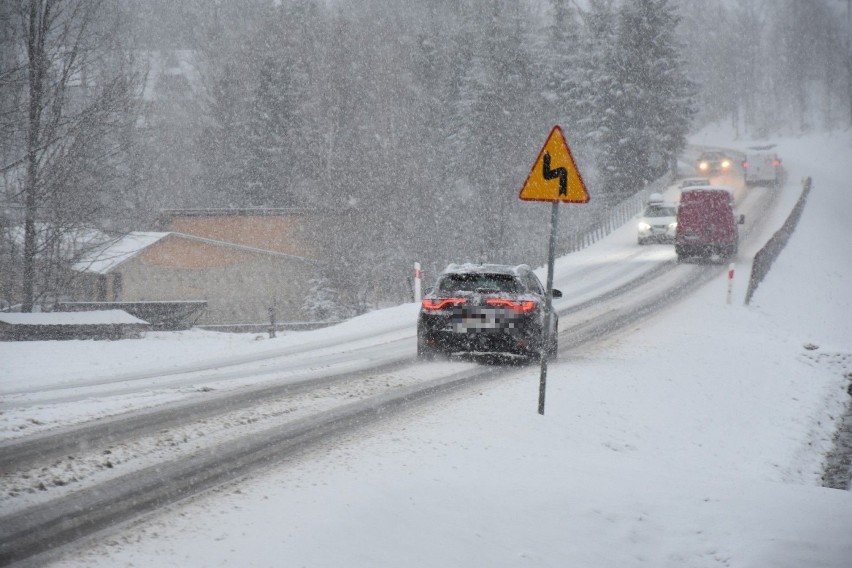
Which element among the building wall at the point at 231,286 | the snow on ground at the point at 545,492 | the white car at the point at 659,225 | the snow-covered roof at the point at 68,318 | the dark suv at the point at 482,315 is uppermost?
the white car at the point at 659,225

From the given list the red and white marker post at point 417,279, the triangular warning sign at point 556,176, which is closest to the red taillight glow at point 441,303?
the triangular warning sign at point 556,176

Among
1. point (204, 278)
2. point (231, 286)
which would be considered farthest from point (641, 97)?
point (204, 278)

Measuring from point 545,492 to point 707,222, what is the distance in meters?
26.3

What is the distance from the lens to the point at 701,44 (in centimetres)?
13525

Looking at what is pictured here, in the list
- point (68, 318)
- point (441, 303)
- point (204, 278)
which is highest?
point (441, 303)

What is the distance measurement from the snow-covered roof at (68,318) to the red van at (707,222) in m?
20.0

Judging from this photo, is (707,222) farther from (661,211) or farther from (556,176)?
(556,176)

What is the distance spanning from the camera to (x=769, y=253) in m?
30.0

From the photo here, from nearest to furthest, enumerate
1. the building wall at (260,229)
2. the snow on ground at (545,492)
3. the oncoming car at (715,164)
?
the snow on ground at (545,492)
the building wall at (260,229)
the oncoming car at (715,164)

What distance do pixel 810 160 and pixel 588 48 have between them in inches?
1195

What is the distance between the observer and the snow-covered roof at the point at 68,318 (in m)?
20.1

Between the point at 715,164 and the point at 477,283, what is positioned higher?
the point at 715,164

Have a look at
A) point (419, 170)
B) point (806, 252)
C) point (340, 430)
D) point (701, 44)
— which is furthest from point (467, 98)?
point (701, 44)

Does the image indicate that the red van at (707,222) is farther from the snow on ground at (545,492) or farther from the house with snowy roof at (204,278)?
the house with snowy roof at (204,278)
